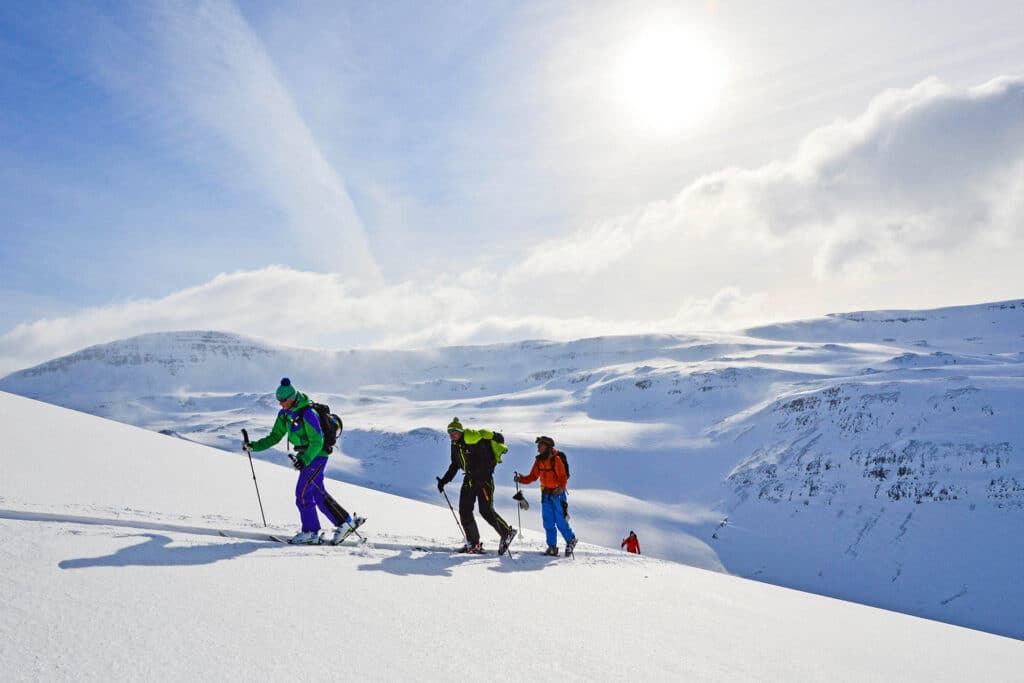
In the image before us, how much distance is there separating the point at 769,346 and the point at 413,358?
376 ft

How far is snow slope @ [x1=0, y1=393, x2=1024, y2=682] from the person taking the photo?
276 cm

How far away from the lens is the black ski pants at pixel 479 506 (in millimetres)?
8219

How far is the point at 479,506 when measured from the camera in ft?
27.5

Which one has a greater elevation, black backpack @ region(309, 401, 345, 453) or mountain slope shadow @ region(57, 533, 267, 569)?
black backpack @ region(309, 401, 345, 453)

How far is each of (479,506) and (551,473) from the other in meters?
1.66

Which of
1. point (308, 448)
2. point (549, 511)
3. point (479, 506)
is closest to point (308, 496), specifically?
point (308, 448)

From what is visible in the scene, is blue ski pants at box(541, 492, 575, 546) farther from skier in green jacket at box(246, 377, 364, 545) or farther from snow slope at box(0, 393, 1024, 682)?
skier in green jacket at box(246, 377, 364, 545)

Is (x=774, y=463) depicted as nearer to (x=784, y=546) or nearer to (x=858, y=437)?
(x=858, y=437)

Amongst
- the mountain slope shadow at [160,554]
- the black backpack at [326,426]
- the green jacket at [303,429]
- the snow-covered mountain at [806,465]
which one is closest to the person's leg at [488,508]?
the black backpack at [326,426]

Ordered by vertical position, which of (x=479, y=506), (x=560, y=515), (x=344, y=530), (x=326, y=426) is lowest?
(x=560, y=515)

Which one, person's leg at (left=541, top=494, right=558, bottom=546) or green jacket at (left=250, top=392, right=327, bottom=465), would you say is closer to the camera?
green jacket at (left=250, top=392, right=327, bottom=465)

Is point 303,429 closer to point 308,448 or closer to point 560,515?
point 308,448

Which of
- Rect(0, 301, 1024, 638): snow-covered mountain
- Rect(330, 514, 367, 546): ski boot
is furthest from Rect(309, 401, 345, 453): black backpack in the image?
Rect(0, 301, 1024, 638): snow-covered mountain

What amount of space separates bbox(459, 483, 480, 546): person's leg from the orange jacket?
55.8 inches
